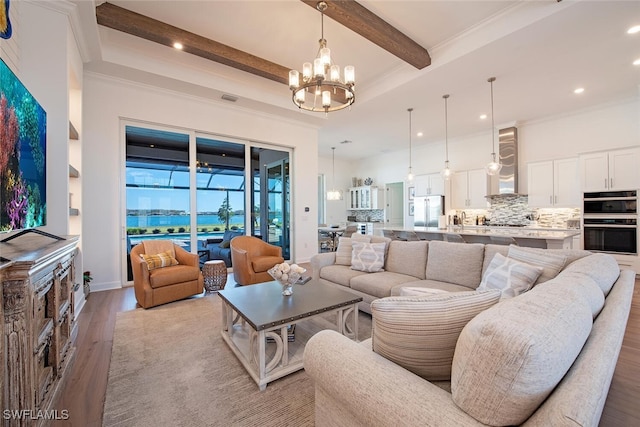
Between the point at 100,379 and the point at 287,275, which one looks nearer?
the point at 100,379

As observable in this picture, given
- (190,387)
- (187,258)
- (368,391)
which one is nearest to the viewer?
(368,391)

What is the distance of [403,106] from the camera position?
5312 mm

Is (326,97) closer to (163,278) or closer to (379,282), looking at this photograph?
(379,282)

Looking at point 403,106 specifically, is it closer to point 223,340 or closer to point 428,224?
point 428,224

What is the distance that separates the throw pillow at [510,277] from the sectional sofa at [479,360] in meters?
0.47

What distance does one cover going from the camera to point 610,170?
189 inches

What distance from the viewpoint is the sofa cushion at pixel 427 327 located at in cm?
99

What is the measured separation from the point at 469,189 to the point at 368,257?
4941mm

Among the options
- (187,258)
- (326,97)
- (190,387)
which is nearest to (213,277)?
(187,258)

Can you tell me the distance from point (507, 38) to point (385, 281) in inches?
126

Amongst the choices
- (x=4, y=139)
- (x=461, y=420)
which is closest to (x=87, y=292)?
(x=4, y=139)

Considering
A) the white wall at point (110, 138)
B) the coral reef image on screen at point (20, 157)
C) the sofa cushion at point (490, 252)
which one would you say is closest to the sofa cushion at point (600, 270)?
the sofa cushion at point (490, 252)

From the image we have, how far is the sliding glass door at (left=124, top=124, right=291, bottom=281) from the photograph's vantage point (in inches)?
177

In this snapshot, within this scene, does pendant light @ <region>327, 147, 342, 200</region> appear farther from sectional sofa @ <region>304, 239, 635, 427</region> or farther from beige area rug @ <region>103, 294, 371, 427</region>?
sectional sofa @ <region>304, 239, 635, 427</region>
